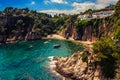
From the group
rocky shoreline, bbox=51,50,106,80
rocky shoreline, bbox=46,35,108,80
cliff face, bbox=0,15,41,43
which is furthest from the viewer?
cliff face, bbox=0,15,41,43


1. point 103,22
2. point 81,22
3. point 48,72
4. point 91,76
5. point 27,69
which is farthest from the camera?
point 81,22

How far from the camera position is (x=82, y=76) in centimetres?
7038

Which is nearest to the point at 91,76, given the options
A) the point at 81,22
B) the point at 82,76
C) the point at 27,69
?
the point at 82,76

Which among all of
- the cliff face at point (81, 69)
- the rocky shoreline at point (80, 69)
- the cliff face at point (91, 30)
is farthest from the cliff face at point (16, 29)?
the cliff face at point (81, 69)

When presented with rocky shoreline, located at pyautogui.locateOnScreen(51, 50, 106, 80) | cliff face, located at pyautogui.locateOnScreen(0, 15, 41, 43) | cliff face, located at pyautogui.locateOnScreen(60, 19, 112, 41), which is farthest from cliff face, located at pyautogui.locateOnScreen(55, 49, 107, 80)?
cliff face, located at pyautogui.locateOnScreen(0, 15, 41, 43)

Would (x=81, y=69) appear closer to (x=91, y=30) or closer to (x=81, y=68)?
(x=81, y=68)

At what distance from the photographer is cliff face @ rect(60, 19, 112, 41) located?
14182 cm

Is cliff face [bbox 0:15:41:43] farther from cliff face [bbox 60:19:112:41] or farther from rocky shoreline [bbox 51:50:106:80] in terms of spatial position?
rocky shoreline [bbox 51:50:106:80]

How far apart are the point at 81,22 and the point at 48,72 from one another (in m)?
86.7

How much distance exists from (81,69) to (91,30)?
270 feet

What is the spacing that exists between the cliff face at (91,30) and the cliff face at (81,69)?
57340 millimetres

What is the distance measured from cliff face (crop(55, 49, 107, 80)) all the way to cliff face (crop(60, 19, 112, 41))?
188 ft

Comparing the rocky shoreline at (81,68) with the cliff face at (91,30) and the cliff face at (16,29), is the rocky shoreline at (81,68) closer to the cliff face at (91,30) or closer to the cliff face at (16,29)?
the cliff face at (91,30)

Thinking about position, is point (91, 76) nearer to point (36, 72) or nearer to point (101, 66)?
point (101, 66)
